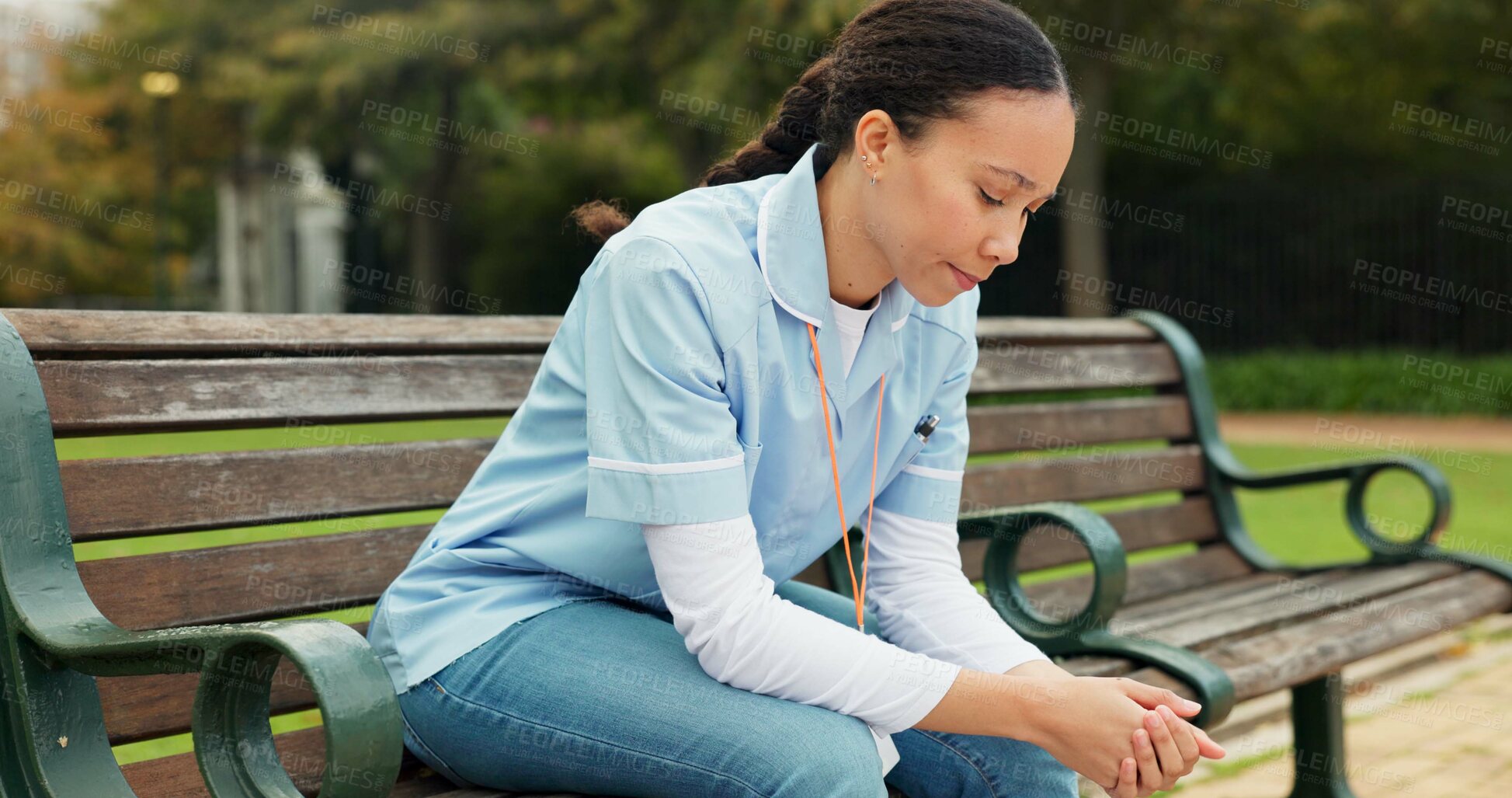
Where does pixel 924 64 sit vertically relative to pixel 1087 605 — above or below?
above

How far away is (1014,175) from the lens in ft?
5.90

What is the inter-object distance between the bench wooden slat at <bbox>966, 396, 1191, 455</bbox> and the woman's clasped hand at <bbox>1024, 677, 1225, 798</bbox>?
137 cm

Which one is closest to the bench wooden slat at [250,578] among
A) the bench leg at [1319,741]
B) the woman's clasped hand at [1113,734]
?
the woman's clasped hand at [1113,734]

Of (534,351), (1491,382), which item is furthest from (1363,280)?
(534,351)

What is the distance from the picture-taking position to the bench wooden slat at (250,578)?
195 cm

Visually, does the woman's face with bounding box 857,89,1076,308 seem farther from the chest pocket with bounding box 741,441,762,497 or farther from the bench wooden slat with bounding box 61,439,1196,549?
the bench wooden slat with bounding box 61,439,1196,549

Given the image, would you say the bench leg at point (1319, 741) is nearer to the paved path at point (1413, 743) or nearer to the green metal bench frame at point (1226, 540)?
the green metal bench frame at point (1226, 540)

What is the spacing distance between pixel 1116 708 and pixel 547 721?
28.1 inches

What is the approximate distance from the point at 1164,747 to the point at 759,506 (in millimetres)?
623

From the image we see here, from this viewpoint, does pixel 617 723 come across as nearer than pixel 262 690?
No

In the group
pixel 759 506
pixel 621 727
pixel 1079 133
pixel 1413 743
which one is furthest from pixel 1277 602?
pixel 1079 133

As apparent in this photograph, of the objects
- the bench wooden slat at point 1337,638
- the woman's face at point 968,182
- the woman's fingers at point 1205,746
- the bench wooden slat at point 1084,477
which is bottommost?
the bench wooden slat at point 1337,638

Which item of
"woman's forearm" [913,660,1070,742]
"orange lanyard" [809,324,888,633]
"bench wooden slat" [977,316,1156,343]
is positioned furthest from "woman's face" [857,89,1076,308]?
"bench wooden slat" [977,316,1156,343]

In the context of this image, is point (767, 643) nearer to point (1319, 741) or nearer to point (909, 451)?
point (909, 451)
